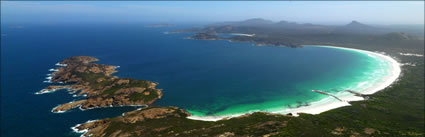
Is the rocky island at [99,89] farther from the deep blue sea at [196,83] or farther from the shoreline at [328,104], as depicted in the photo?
the shoreline at [328,104]

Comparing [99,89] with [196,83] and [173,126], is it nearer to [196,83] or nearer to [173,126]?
[196,83]

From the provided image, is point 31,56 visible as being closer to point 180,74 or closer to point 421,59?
point 180,74

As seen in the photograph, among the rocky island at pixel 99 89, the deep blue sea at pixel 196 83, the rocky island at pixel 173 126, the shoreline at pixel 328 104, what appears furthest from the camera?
the rocky island at pixel 99 89

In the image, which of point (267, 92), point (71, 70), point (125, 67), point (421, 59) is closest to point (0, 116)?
point (71, 70)

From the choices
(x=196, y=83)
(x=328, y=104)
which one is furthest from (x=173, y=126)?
(x=328, y=104)

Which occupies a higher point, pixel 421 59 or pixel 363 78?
pixel 421 59

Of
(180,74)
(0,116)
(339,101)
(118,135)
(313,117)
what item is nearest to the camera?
(118,135)

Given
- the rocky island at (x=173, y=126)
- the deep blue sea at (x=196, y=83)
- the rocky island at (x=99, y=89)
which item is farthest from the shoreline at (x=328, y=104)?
the rocky island at (x=99, y=89)

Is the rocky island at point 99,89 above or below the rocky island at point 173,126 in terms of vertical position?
above
